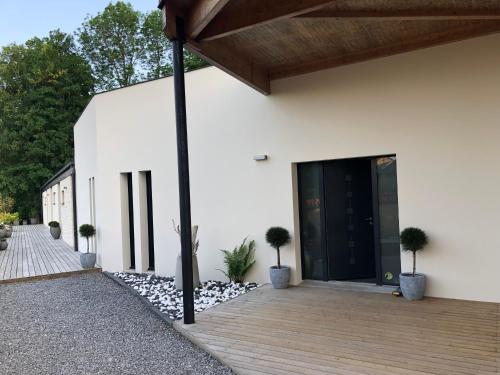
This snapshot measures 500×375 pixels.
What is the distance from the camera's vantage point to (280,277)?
231 inches

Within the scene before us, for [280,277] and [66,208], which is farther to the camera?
[66,208]

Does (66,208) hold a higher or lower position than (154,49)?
lower

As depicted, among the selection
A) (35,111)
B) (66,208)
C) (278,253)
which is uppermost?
(35,111)

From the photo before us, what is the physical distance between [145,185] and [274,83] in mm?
3552

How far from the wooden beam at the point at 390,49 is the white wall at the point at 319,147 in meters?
0.09

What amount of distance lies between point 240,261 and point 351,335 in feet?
9.41

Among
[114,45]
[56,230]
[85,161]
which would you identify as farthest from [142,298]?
[114,45]

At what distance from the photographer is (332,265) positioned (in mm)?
6113

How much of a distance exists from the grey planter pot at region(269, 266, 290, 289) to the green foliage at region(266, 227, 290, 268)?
14cm

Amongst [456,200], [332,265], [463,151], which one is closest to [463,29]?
[463,151]

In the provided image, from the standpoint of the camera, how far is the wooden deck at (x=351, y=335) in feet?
10.4

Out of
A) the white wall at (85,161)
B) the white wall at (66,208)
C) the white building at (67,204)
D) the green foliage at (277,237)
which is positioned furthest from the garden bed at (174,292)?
the white wall at (66,208)

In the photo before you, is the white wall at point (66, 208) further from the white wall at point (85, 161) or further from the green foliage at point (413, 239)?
the green foliage at point (413, 239)

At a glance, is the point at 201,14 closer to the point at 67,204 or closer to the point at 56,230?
the point at 67,204
